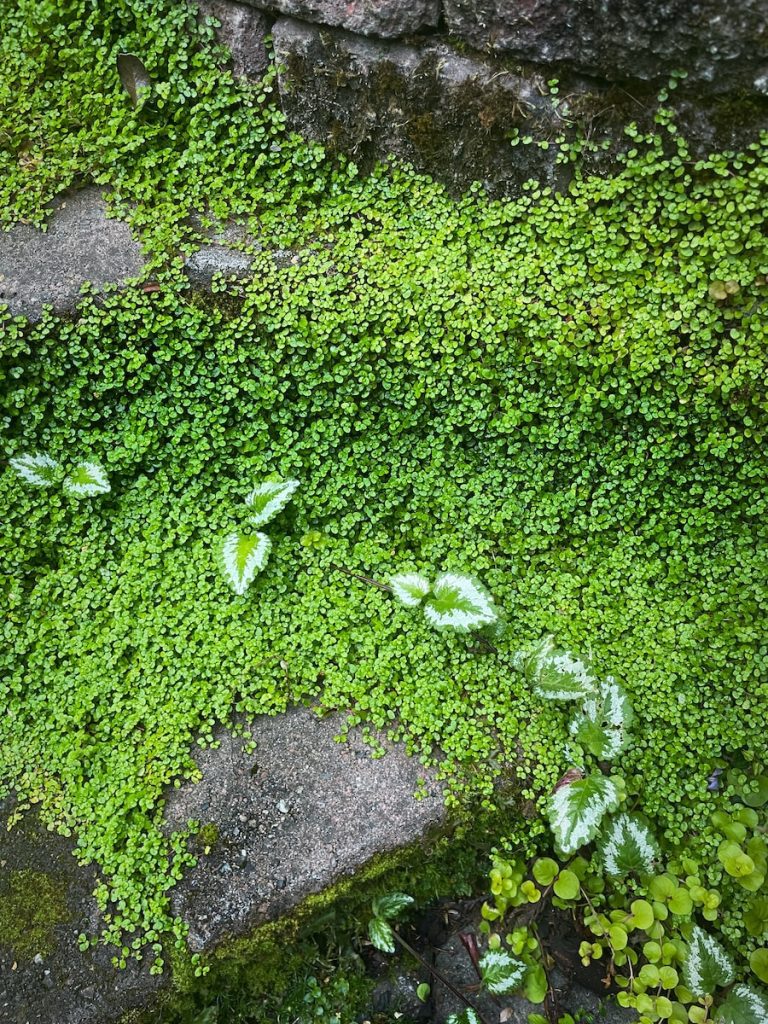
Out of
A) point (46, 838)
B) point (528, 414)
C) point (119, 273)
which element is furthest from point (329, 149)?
point (46, 838)

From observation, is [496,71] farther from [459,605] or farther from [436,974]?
[436,974]

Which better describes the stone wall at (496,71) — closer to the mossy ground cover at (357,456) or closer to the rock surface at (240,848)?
the mossy ground cover at (357,456)

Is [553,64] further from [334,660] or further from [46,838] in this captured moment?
[46,838]

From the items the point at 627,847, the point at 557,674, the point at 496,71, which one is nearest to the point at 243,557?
the point at 557,674

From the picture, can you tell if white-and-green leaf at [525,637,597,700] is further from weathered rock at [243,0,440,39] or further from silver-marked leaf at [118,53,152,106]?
silver-marked leaf at [118,53,152,106]

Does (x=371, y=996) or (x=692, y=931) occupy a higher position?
(x=692, y=931)

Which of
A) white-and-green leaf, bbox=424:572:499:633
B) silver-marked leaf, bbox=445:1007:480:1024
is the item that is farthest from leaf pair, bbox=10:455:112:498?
silver-marked leaf, bbox=445:1007:480:1024
